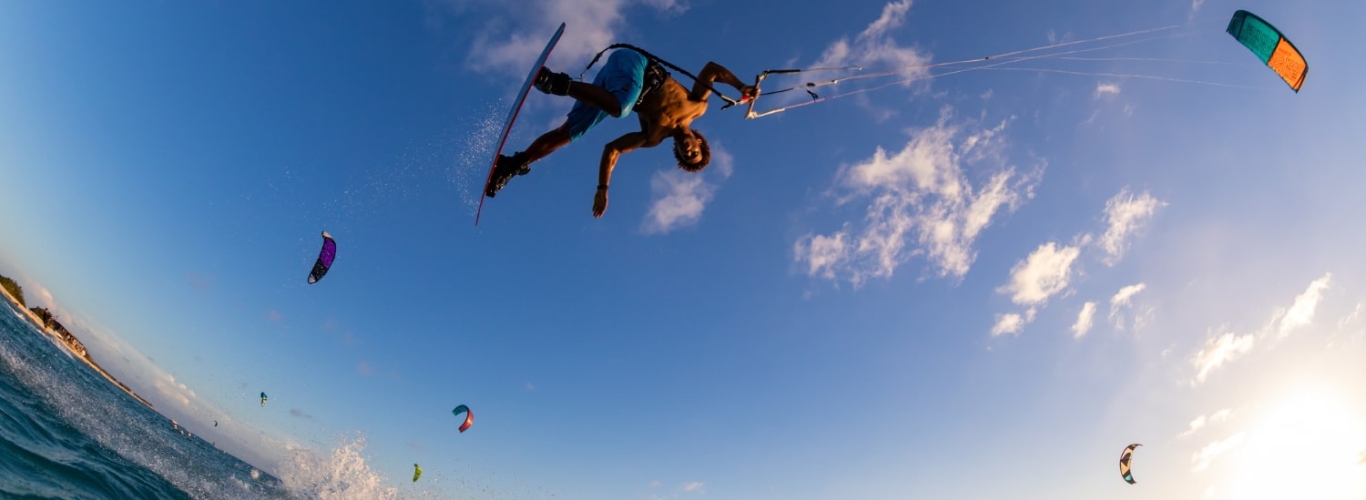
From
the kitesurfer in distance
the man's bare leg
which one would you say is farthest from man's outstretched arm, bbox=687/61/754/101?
the man's bare leg

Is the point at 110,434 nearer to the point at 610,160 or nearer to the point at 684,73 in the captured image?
the point at 610,160

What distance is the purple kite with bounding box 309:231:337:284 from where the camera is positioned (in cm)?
1171

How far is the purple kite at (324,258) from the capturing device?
461 inches

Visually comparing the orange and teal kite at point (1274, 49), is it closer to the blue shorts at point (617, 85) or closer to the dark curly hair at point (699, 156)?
the dark curly hair at point (699, 156)

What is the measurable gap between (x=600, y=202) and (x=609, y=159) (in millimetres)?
508

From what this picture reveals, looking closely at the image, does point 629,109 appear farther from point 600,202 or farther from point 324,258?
point 324,258

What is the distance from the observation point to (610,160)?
551 centimetres

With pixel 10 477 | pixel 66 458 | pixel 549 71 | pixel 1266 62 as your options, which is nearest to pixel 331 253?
pixel 66 458

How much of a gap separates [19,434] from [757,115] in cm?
1370

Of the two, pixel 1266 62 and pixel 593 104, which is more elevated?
pixel 1266 62

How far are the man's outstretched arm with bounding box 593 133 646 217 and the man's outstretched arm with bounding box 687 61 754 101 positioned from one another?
742 millimetres

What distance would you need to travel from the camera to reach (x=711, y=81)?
18.2 feet

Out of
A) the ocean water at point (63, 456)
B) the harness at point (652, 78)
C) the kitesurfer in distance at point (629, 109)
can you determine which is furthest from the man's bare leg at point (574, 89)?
the ocean water at point (63, 456)

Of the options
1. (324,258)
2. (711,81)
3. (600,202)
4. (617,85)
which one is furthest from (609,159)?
(324,258)
